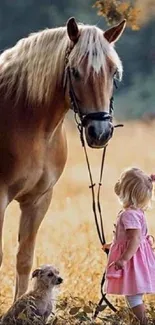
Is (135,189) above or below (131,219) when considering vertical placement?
above

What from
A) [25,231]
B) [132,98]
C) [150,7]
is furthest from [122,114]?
[25,231]

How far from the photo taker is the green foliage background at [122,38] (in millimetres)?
5742

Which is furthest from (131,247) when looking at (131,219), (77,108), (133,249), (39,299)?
(77,108)

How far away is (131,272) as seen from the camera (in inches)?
142

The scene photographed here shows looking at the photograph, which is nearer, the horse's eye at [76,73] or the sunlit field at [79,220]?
the horse's eye at [76,73]

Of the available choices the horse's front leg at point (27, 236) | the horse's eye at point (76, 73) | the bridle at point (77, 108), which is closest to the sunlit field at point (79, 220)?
the horse's front leg at point (27, 236)

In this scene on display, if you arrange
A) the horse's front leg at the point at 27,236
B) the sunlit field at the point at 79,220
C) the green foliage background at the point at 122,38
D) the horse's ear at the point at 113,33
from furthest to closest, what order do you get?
1. the green foliage background at the point at 122,38
2. the sunlit field at the point at 79,220
3. the horse's front leg at the point at 27,236
4. the horse's ear at the point at 113,33

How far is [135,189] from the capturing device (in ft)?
11.8

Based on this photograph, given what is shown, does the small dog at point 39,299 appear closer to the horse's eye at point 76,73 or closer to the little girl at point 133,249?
the little girl at point 133,249

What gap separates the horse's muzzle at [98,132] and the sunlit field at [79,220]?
1321mm

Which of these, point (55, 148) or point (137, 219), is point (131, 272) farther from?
point (55, 148)

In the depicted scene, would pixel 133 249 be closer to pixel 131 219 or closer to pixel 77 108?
pixel 131 219

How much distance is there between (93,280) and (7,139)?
4.41ft

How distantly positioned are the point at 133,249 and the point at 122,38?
2.58 metres
